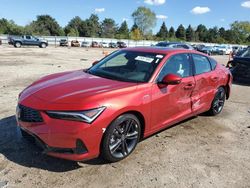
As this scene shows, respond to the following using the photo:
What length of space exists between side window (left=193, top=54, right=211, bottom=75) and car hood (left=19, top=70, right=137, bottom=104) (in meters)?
1.89

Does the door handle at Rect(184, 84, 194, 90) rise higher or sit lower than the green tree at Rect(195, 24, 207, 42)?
lower

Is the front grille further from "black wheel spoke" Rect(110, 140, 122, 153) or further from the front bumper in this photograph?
"black wheel spoke" Rect(110, 140, 122, 153)

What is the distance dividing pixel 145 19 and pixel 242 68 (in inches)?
4156

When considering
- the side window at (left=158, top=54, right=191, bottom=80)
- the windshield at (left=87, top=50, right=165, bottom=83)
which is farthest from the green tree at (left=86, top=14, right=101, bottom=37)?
the side window at (left=158, top=54, right=191, bottom=80)

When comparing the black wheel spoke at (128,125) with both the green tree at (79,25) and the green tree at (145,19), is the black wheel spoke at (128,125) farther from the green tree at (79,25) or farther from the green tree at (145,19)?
the green tree at (145,19)

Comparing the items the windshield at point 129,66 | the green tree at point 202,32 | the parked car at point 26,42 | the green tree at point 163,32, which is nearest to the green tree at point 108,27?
the green tree at point 163,32

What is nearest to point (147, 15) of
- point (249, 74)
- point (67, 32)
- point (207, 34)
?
point (207, 34)

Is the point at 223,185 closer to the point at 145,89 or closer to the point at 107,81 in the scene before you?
the point at 145,89

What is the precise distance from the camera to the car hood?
3633 millimetres

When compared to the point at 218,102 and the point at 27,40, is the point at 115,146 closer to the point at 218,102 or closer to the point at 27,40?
the point at 218,102

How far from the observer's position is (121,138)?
3.92 m

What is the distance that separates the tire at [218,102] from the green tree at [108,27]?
102 m

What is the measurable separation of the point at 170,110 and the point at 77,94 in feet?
5.66

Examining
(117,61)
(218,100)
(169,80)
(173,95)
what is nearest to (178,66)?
(173,95)
